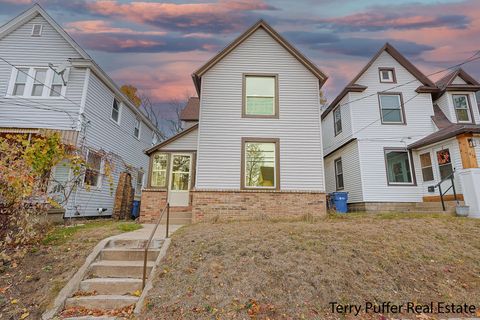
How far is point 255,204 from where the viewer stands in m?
9.24

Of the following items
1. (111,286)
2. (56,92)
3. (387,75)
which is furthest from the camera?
(387,75)

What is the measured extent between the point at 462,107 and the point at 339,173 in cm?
738

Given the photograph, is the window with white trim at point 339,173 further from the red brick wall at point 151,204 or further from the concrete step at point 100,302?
the concrete step at point 100,302

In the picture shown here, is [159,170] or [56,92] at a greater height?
[56,92]

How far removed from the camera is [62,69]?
1105cm

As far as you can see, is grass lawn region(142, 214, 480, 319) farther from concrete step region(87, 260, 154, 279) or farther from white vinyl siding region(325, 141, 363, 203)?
white vinyl siding region(325, 141, 363, 203)

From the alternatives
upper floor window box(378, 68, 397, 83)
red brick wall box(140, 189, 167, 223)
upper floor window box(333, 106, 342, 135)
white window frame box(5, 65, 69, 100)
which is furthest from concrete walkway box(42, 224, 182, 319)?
upper floor window box(378, 68, 397, 83)

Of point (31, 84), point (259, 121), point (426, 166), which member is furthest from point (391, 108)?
point (31, 84)

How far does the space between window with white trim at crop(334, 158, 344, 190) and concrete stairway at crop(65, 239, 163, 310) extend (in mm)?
11935

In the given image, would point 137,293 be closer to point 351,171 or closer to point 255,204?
point 255,204

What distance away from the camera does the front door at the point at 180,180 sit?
11094 mm

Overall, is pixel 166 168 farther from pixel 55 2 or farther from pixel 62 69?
pixel 55 2

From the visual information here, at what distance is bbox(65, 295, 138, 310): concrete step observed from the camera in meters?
3.96

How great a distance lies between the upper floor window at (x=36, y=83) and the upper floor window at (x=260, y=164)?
368 inches
